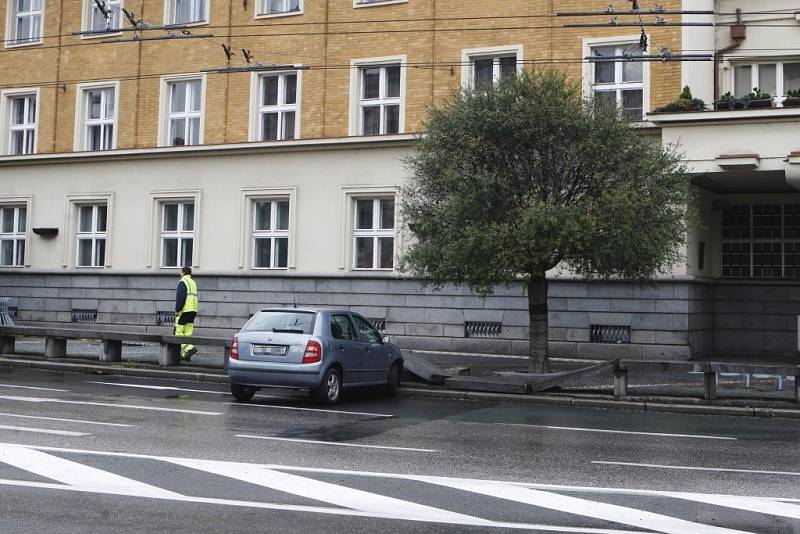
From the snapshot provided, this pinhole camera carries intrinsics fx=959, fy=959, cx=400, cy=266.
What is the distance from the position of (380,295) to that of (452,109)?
8600 mm

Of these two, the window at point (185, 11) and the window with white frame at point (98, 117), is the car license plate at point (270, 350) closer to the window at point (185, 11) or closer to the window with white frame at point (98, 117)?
the window at point (185, 11)

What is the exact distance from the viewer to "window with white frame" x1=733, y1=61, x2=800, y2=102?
74.2 feet

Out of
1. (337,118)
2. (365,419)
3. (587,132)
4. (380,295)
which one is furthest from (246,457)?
(337,118)

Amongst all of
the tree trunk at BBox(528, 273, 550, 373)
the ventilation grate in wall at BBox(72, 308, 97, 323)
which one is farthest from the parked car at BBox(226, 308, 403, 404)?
the ventilation grate in wall at BBox(72, 308, 97, 323)

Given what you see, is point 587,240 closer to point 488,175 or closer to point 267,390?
point 488,175

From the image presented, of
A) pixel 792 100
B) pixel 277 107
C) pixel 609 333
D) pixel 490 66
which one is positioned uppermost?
pixel 490 66

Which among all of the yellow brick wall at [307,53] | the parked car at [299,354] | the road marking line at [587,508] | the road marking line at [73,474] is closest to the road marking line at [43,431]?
the road marking line at [73,474]

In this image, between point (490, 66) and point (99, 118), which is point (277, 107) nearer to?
point (490, 66)

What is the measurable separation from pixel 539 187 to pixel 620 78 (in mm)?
7634

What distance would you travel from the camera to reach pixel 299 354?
567 inches

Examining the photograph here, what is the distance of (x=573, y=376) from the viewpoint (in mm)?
16141

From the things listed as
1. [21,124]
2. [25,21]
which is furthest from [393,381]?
[25,21]

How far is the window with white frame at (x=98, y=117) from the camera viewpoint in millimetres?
29703

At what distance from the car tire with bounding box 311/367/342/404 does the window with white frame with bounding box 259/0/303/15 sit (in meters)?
15.3
